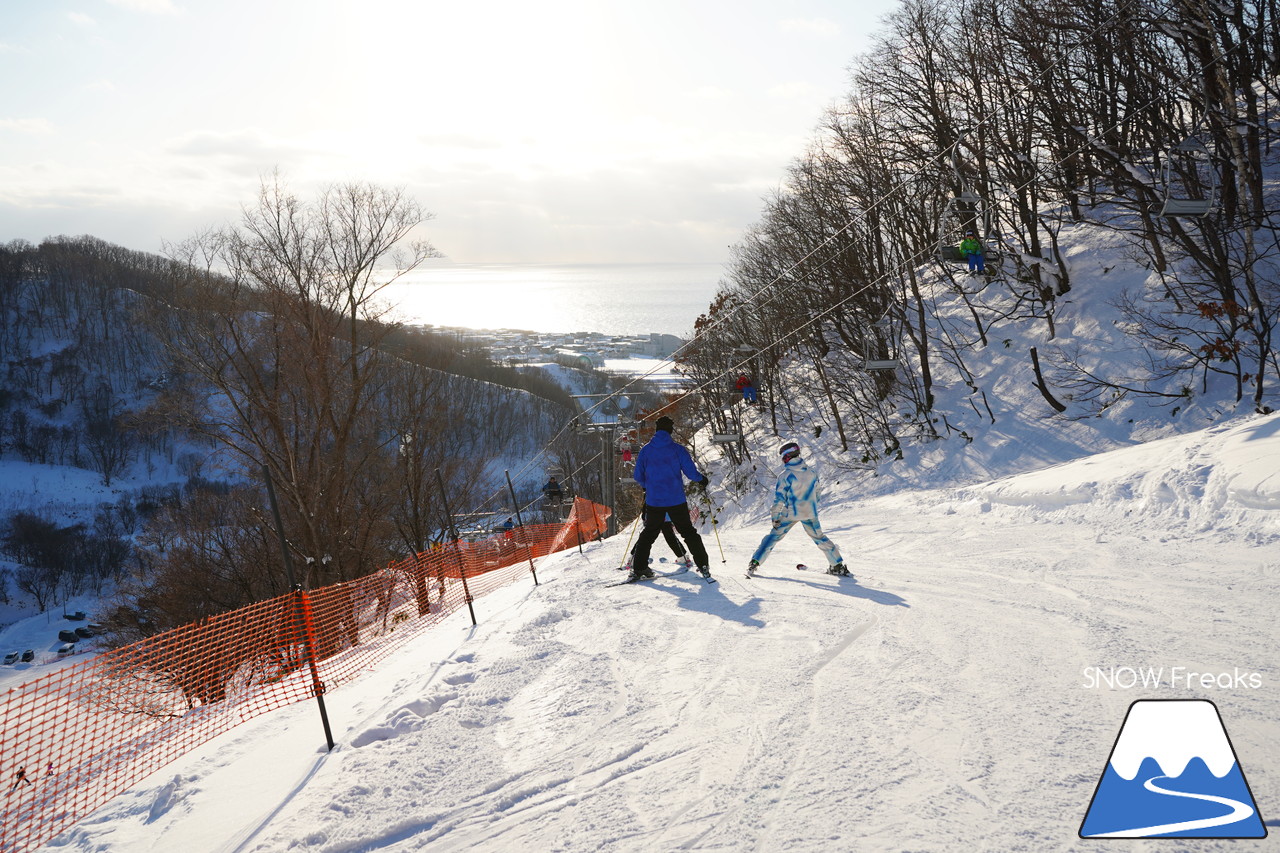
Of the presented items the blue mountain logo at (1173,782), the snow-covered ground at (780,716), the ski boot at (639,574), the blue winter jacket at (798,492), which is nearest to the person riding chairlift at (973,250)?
the snow-covered ground at (780,716)

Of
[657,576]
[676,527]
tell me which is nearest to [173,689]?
[657,576]

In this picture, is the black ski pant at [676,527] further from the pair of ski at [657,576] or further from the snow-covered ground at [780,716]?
the snow-covered ground at [780,716]

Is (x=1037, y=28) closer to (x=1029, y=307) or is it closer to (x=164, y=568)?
(x=1029, y=307)

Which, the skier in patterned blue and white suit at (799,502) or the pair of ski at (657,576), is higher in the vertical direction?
the skier in patterned blue and white suit at (799,502)

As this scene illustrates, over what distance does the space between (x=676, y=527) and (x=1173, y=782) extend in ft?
20.2

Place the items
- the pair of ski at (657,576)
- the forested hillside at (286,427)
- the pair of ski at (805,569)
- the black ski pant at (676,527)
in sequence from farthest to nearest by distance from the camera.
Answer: the forested hillside at (286,427) → the pair of ski at (657,576) → the black ski pant at (676,527) → the pair of ski at (805,569)

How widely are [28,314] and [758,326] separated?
169 m

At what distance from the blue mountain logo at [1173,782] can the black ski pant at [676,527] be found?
5309 millimetres

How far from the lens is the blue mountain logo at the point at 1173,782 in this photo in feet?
10.4

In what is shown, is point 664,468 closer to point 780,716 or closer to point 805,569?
Result: point 805,569

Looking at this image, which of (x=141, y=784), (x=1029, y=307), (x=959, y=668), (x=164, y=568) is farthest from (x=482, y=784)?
(x=164, y=568)

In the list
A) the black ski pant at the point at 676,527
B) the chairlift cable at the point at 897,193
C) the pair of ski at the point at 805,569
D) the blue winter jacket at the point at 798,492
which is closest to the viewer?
the blue winter jacket at the point at 798,492

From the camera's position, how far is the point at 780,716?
4.77 meters

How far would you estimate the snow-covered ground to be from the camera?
3.63 m
